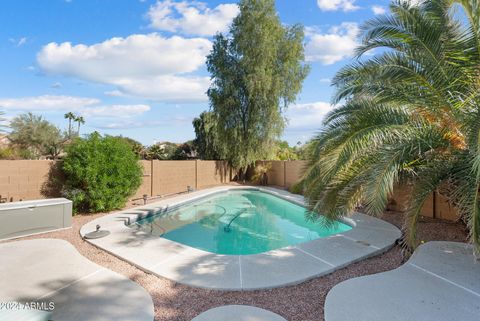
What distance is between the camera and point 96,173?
818 cm

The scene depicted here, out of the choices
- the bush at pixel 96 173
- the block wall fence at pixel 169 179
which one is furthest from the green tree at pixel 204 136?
the bush at pixel 96 173

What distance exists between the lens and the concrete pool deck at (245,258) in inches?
157

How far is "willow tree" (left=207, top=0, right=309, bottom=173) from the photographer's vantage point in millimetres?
16141

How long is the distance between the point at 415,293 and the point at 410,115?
8.98ft

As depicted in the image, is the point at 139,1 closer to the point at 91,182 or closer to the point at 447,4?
the point at 91,182

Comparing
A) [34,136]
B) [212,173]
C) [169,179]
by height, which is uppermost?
[34,136]

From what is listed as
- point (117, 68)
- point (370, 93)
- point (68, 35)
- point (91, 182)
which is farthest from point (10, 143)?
point (370, 93)

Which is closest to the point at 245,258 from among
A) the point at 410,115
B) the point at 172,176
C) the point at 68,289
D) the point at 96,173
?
the point at 68,289

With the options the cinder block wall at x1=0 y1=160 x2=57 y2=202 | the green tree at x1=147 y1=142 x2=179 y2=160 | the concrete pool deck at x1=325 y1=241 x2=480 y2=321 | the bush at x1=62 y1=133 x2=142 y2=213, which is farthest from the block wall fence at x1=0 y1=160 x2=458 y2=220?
the green tree at x1=147 y1=142 x2=179 y2=160

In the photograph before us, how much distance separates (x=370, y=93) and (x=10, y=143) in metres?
27.8

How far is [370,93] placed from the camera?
4.66m

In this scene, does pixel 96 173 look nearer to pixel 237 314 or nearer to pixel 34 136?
pixel 237 314

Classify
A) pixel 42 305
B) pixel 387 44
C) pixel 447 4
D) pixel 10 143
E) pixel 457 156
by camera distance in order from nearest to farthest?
pixel 42 305 → pixel 457 156 → pixel 447 4 → pixel 387 44 → pixel 10 143

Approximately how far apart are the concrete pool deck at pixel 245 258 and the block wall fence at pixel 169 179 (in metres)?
1.28
